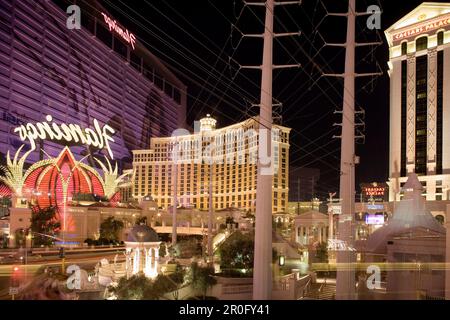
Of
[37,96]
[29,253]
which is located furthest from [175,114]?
[29,253]

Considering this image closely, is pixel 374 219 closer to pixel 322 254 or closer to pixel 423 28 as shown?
pixel 423 28

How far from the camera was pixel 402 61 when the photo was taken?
3036 inches

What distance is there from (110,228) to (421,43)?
53543 mm

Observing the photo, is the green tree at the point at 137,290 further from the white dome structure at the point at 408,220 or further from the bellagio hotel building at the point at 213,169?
the bellagio hotel building at the point at 213,169

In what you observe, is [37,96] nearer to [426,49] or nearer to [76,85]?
[76,85]

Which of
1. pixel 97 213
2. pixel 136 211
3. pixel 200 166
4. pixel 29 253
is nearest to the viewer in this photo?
pixel 29 253

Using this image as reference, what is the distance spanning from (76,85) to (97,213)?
6214 cm

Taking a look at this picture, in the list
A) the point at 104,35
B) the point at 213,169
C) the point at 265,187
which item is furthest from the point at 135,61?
the point at 265,187

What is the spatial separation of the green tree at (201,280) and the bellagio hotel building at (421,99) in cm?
5837

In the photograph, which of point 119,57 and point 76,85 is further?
point 119,57

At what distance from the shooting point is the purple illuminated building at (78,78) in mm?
88500

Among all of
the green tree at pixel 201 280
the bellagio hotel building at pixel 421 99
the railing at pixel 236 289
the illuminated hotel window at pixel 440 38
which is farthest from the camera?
the illuminated hotel window at pixel 440 38

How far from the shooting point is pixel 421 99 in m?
74.4

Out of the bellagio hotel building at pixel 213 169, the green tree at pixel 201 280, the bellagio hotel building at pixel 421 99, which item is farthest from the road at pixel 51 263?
the bellagio hotel building at pixel 213 169
